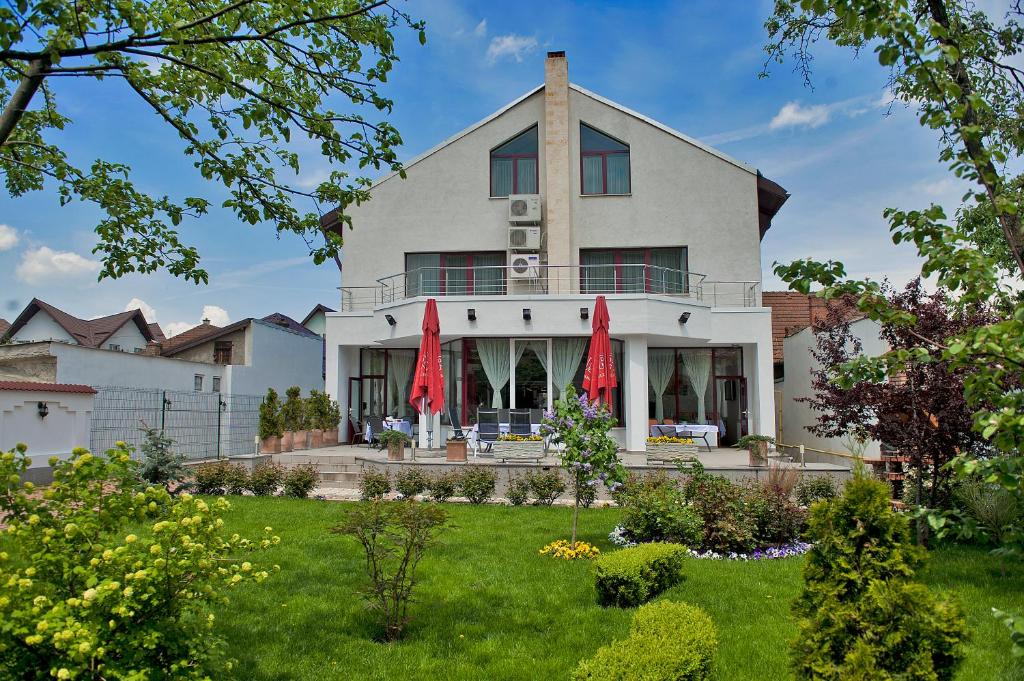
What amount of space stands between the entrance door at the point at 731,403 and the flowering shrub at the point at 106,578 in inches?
703

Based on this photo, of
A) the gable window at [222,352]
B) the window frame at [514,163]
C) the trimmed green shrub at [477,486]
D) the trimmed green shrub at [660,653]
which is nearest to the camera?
the trimmed green shrub at [660,653]

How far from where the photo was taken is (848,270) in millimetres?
3277

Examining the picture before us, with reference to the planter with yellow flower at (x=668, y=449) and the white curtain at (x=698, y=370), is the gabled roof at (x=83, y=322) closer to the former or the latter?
the white curtain at (x=698, y=370)

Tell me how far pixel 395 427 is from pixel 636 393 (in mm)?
6882

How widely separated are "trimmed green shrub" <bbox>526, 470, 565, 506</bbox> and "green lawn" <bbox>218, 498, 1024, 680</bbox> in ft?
9.49

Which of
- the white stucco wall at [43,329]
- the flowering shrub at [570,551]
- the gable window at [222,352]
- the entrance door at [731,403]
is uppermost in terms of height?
the white stucco wall at [43,329]

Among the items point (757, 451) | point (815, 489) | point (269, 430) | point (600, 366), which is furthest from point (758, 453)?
point (269, 430)

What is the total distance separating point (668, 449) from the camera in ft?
46.9

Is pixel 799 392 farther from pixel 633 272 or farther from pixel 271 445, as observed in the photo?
pixel 271 445

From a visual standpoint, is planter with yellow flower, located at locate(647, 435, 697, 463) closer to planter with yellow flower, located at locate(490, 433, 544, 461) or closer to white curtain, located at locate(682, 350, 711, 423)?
planter with yellow flower, located at locate(490, 433, 544, 461)

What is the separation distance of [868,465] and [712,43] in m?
8.81

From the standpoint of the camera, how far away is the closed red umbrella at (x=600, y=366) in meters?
15.5

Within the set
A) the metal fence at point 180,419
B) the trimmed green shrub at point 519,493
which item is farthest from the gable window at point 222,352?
the trimmed green shrub at point 519,493

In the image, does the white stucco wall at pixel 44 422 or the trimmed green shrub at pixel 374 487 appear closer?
the trimmed green shrub at pixel 374 487
